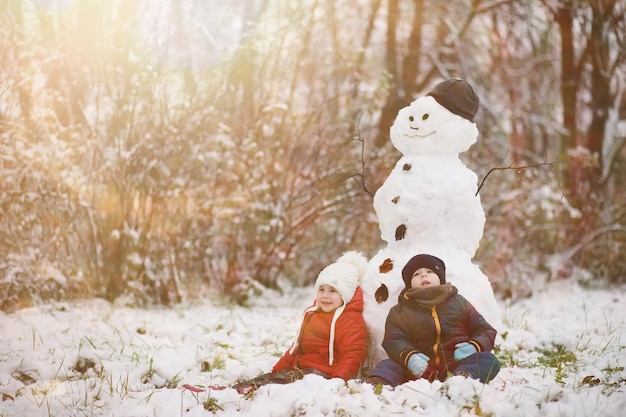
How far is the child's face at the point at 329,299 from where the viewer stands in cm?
397

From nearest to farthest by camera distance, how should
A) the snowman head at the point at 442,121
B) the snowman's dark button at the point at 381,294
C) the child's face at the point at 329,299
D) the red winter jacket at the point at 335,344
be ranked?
the red winter jacket at the point at 335,344, the snowman's dark button at the point at 381,294, the child's face at the point at 329,299, the snowman head at the point at 442,121

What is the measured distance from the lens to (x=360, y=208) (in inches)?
322

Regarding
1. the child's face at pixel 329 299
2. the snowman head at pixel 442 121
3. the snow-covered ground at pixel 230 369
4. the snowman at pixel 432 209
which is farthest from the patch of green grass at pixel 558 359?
the snowman head at pixel 442 121

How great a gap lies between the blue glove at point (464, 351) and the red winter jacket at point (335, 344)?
0.63 m

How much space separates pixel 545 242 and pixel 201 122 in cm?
535

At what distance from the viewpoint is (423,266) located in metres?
3.67

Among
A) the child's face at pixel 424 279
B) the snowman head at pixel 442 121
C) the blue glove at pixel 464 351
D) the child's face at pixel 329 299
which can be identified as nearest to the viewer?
the blue glove at pixel 464 351


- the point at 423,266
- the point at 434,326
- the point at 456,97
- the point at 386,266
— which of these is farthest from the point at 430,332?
the point at 456,97

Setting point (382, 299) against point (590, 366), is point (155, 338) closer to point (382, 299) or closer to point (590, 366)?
point (382, 299)

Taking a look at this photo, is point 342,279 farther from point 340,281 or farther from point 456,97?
point 456,97

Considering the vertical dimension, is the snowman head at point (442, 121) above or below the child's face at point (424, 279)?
above

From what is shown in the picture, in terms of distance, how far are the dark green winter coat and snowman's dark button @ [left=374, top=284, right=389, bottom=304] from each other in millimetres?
229

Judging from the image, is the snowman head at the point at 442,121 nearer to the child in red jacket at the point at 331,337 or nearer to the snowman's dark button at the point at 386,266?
the snowman's dark button at the point at 386,266

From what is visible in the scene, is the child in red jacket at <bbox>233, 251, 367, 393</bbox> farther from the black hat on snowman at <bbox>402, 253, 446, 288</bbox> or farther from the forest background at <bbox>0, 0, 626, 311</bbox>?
the forest background at <bbox>0, 0, 626, 311</bbox>
